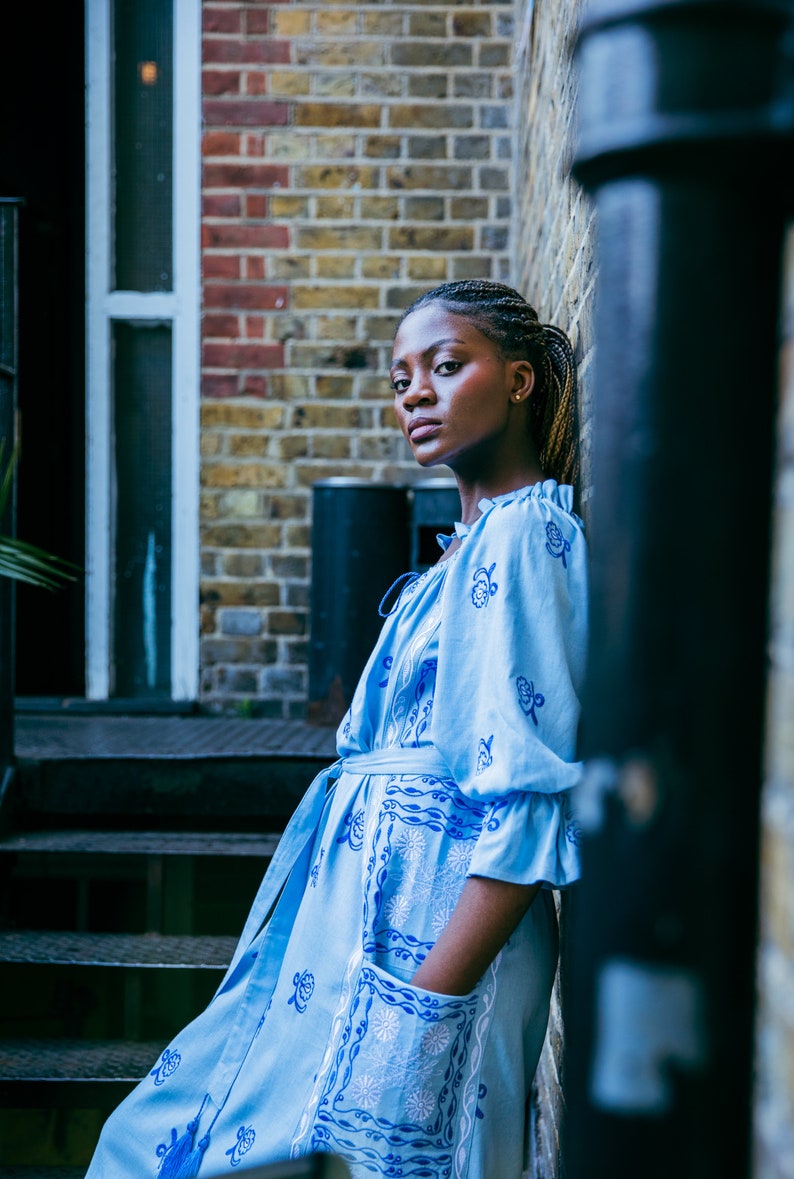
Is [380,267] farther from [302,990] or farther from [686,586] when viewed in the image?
[686,586]

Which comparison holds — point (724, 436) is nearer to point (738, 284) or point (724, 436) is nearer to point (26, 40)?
point (738, 284)

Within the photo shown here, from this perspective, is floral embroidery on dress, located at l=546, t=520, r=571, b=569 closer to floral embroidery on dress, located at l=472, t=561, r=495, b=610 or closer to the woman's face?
floral embroidery on dress, located at l=472, t=561, r=495, b=610

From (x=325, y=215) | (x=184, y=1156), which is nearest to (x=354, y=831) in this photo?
(x=184, y=1156)

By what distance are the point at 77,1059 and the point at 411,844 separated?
5.39 feet

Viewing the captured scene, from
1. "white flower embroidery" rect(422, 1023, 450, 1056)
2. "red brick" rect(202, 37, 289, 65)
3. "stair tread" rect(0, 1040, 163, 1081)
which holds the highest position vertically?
"red brick" rect(202, 37, 289, 65)

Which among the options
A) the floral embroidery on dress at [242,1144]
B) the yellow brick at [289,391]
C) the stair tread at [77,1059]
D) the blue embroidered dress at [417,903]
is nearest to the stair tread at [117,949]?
the stair tread at [77,1059]

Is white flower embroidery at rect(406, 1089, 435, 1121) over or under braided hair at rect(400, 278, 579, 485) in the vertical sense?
under

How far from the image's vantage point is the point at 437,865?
4.50 ft

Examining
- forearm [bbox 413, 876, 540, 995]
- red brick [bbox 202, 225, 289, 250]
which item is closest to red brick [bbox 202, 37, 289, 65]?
red brick [bbox 202, 225, 289, 250]

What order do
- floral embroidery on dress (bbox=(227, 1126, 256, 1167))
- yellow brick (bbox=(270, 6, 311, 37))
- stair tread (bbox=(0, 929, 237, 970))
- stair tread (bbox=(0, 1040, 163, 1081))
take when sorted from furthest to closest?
yellow brick (bbox=(270, 6, 311, 37))
stair tread (bbox=(0, 929, 237, 970))
stair tread (bbox=(0, 1040, 163, 1081))
floral embroidery on dress (bbox=(227, 1126, 256, 1167))

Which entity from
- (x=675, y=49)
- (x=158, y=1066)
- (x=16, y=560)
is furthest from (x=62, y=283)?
(x=675, y=49)

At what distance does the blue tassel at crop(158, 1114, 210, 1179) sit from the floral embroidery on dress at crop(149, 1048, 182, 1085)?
3.4 inches

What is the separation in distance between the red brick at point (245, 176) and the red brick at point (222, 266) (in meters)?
0.27

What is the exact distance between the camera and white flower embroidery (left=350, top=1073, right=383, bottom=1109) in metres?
1.25
